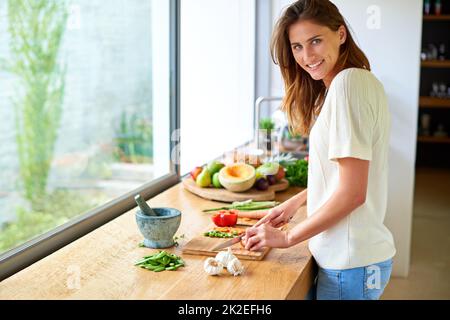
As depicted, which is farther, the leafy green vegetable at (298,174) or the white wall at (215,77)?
the white wall at (215,77)

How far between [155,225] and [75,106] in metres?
2.60

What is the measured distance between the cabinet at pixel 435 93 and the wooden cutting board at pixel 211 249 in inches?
219

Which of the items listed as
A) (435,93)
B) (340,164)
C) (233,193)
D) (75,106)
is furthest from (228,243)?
(435,93)

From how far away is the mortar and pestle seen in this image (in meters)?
2.06

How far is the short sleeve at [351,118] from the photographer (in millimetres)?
1771

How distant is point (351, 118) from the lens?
70.2 inches

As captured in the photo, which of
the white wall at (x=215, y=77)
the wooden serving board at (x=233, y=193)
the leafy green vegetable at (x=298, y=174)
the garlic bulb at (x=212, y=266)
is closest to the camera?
the garlic bulb at (x=212, y=266)

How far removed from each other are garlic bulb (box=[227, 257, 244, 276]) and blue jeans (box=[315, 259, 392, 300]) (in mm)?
272

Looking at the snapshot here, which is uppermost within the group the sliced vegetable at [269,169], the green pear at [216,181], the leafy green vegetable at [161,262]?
the sliced vegetable at [269,169]

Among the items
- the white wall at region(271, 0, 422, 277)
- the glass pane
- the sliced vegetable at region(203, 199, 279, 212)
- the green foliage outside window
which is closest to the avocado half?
the sliced vegetable at region(203, 199, 279, 212)

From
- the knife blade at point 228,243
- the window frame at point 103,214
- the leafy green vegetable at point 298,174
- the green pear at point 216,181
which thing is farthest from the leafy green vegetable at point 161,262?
the leafy green vegetable at point 298,174

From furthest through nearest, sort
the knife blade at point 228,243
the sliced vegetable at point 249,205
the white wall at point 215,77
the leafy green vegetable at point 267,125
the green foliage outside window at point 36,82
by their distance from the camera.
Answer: the leafy green vegetable at point 267,125
the green foliage outside window at point 36,82
the white wall at point 215,77
the sliced vegetable at point 249,205
the knife blade at point 228,243

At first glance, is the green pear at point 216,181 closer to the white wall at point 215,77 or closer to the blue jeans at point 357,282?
the white wall at point 215,77
